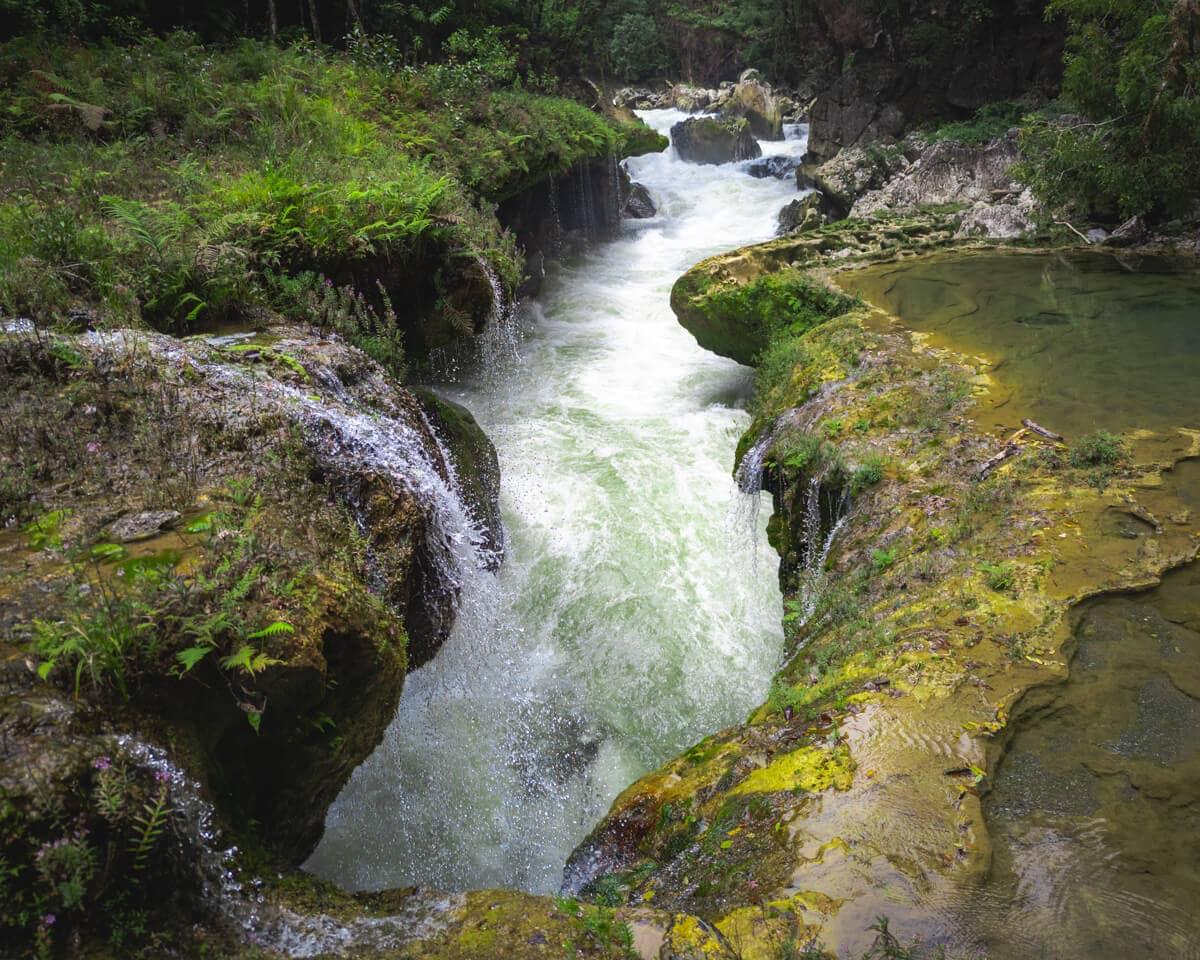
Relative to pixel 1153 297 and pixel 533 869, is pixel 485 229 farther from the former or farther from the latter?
pixel 1153 297

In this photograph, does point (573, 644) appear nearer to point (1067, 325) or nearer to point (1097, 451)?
point (1097, 451)

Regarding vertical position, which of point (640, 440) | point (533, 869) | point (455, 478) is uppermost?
point (455, 478)

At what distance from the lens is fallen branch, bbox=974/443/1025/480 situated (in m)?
5.57

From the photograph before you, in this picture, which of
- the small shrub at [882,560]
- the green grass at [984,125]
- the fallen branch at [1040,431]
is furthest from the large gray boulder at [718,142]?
the small shrub at [882,560]

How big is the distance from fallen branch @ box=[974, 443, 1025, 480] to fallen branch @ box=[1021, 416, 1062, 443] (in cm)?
34

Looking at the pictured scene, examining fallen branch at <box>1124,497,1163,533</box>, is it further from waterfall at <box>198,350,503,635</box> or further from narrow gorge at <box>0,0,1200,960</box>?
waterfall at <box>198,350,503,635</box>

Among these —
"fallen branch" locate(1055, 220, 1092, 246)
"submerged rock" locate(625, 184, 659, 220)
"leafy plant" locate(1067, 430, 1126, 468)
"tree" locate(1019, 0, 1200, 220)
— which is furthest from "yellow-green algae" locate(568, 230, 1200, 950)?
"submerged rock" locate(625, 184, 659, 220)

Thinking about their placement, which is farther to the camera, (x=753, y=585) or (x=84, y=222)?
(x=753, y=585)

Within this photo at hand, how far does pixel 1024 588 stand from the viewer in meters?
4.38

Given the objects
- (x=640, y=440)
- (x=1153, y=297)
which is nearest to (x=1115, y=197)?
(x=1153, y=297)

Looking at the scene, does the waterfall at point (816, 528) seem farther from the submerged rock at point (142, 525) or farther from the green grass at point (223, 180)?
the green grass at point (223, 180)

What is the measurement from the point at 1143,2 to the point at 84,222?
46.6 feet

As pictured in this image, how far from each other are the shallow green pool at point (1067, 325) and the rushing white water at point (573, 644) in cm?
285

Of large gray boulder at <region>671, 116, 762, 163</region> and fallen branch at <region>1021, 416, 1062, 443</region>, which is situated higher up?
large gray boulder at <region>671, 116, 762, 163</region>
